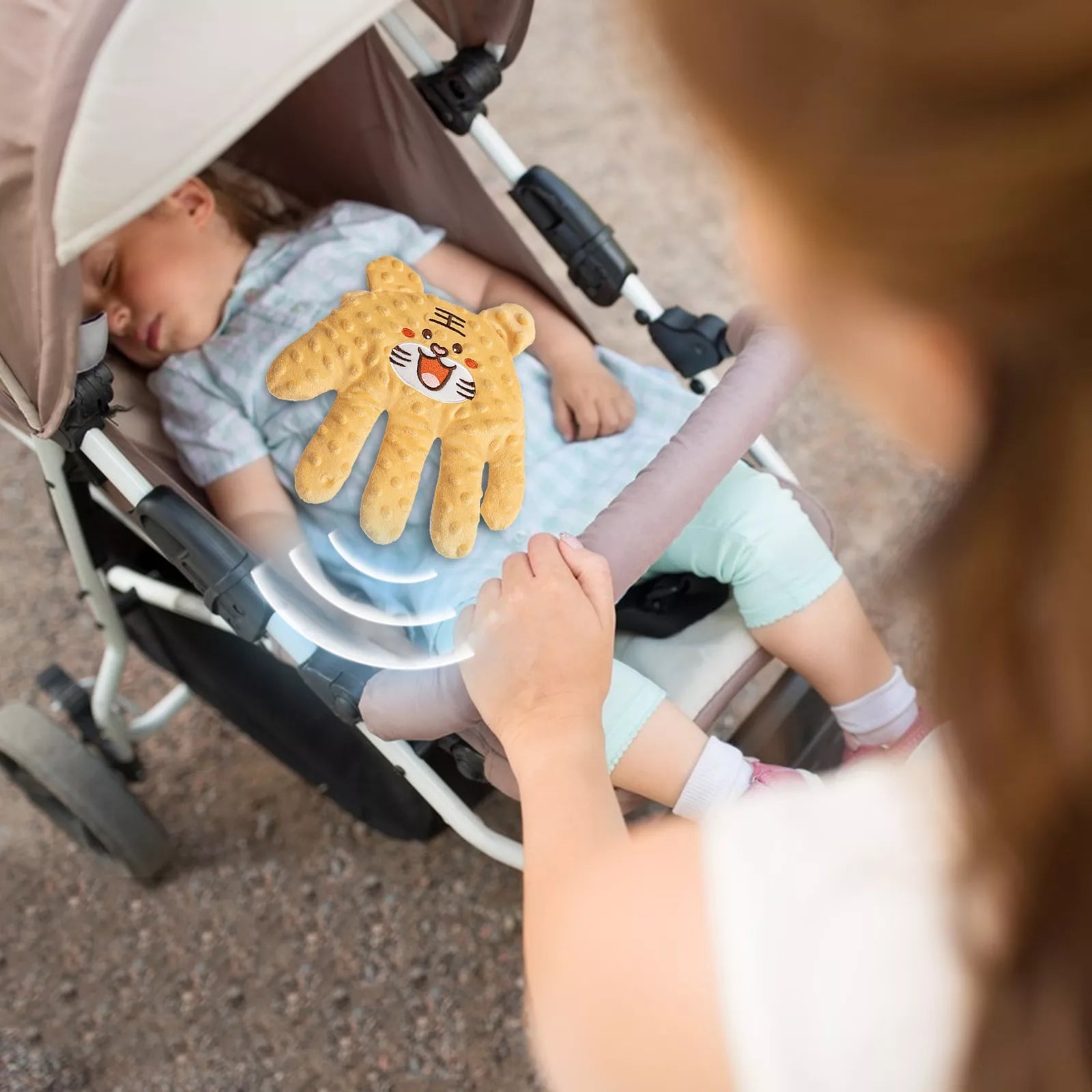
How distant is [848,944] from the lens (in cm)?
47

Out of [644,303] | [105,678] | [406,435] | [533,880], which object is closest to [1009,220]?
[533,880]

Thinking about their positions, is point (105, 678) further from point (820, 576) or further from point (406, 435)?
point (820, 576)

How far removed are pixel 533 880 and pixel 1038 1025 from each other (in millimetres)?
309

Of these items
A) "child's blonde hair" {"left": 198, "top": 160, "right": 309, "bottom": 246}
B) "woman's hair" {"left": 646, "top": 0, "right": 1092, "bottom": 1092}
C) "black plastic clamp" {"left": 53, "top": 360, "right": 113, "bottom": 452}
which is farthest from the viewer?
"child's blonde hair" {"left": 198, "top": 160, "right": 309, "bottom": 246}

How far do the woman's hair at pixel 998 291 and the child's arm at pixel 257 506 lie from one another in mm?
674

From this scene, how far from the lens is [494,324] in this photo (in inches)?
40.3

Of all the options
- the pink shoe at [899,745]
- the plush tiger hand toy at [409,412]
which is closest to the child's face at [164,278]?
the plush tiger hand toy at [409,412]

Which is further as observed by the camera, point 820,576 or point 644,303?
point 644,303

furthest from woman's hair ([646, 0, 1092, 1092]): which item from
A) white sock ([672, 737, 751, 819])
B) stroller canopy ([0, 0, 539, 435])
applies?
white sock ([672, 737, 751, 819])

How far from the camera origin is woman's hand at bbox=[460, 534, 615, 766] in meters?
0.69

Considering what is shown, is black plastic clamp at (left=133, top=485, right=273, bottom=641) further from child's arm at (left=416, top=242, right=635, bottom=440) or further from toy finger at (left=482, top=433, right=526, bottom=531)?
child's arm at (left=416, top=242, right=635, bottom=440)

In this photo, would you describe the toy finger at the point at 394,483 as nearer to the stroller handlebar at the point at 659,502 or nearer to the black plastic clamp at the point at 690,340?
the stroller handlebar at the point at 659,502

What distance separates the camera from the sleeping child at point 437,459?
35.5 inches

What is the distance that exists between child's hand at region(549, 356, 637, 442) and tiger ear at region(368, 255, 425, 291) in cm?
16
